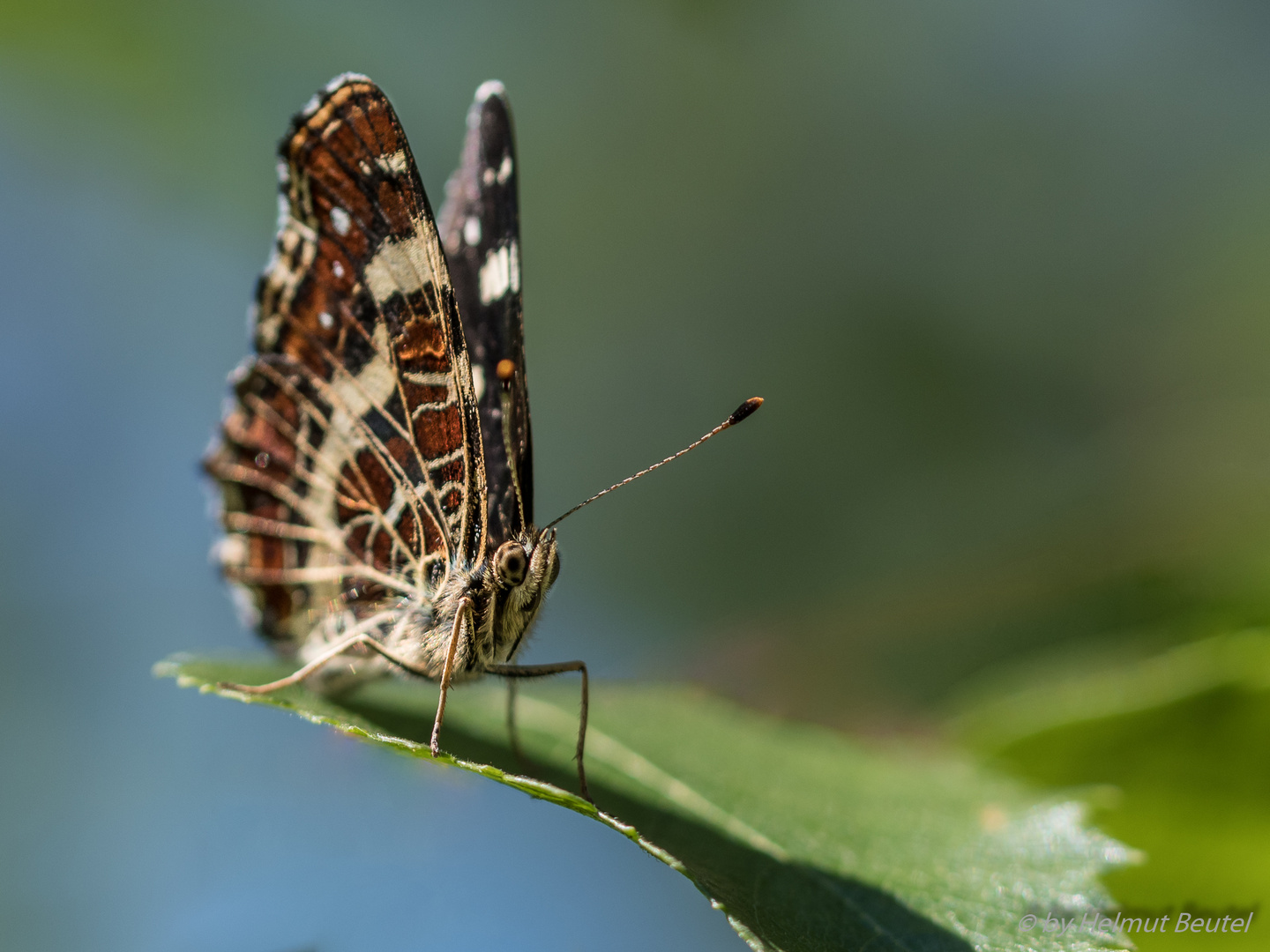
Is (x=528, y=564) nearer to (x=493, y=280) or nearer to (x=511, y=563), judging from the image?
(x=511, y=563)

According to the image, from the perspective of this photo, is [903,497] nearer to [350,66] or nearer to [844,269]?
[844,269]

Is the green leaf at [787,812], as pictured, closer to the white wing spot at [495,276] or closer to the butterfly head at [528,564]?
the butterfly head at [528,564]

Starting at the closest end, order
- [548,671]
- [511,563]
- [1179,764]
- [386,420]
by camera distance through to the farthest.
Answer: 1. [511,563]
2. [548,671]
3. [1179,764]
4. [386,420]

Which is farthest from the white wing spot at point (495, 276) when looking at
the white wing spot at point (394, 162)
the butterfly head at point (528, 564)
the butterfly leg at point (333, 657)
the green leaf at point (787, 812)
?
the green leaf at point (787, 812)

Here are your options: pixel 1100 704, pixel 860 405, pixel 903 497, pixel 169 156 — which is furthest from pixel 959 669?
pixel 169 156

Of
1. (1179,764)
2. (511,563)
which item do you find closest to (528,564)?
(511,563)

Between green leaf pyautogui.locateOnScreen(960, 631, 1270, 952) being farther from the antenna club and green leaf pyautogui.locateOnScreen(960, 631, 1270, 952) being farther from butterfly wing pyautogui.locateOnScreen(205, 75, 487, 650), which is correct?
butterfly wing pyautogui.locateOnScreen(205, 75, 487, 650)
